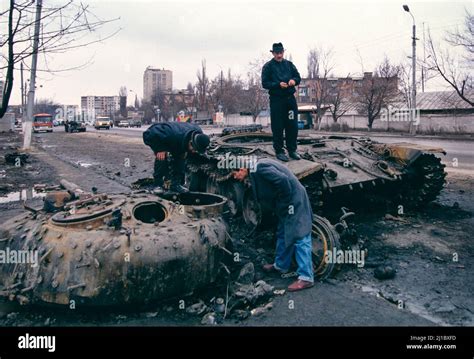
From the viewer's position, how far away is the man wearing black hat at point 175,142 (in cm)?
650

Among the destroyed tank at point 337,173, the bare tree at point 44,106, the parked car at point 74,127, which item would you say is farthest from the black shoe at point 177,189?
the bare tree at point 44,106

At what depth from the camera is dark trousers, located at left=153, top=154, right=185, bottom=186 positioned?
6668mm

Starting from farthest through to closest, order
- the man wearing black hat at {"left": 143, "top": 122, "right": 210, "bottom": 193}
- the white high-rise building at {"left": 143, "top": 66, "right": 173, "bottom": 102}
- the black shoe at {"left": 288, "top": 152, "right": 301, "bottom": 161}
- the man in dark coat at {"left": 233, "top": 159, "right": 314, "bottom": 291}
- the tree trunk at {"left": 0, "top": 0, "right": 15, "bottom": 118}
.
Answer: the white high-rise building at {"left": 143, "top": 66, "right": 173, "bottom": 102} < the black shoe at {"left": 288, "top": 152, "right": 301, "bottom": 161} < the man wearing black hat at {"left": 143, "top": 122, "right": 210, "bottom": 193} < the tree trunk at {"left": 0, "top": 0, "right": 15, "bottom": 118} < the man in dark coat at {"left": 233, "top": 159, "right": 314, "bottom": 291}

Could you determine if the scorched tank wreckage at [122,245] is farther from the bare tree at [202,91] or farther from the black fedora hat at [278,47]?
the bare tree at [202,91]

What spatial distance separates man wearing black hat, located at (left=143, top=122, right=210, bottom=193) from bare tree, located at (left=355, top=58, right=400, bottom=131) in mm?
31604

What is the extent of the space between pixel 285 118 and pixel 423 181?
307cm

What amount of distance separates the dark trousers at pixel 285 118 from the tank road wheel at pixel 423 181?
2.41 m

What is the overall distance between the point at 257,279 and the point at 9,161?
1432 centimetres

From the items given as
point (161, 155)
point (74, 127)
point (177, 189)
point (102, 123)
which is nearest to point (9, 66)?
point (161, 155)

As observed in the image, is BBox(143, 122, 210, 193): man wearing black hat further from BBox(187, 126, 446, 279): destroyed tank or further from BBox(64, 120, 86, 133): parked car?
BBox(64, 120, 86, 133): parked car

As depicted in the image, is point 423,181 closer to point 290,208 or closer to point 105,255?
point 290,208

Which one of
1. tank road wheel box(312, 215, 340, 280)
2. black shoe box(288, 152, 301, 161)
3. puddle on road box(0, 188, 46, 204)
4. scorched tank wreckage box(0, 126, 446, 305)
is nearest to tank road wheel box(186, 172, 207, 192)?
black shoe box(288, 152, 301, 161)
